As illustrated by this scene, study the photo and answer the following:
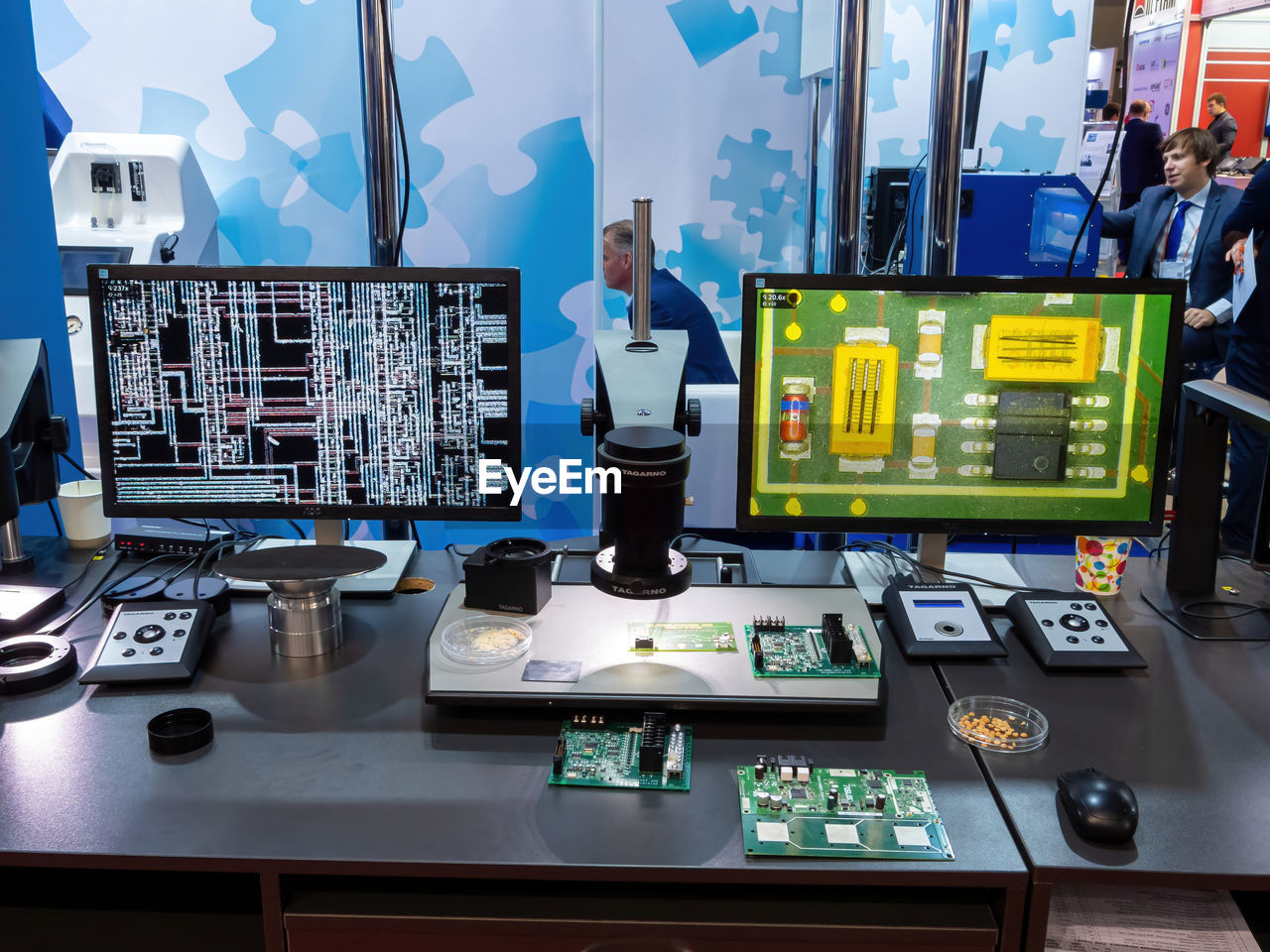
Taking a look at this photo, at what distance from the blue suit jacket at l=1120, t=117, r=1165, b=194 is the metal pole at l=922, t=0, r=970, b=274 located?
Result: 496 cm

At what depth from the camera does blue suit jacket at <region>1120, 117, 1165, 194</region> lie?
20.3 ft

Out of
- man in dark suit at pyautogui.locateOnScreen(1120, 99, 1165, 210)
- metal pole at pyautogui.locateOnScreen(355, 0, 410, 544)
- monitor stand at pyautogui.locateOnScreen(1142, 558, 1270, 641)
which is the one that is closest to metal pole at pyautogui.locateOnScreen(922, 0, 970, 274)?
monitor stand at pyautogui.locateOnScreen(1142, 558, 1270, 641)

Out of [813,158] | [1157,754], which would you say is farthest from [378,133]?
[813,158]

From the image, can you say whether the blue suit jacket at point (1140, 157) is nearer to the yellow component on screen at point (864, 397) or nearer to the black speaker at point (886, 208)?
the black speaker at point (886, 208)

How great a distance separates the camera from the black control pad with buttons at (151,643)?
4.48 feet

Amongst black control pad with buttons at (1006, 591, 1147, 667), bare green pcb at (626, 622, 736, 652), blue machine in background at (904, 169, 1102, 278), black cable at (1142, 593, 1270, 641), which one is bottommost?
black cable at (1142, 593, 1270, 641)

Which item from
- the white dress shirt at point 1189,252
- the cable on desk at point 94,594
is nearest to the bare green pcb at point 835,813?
the cable on desk at point 94,594

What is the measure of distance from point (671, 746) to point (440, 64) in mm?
2945

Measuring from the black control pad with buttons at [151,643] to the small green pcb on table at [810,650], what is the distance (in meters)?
0.76

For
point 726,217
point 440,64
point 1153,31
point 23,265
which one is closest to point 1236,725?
point 23,265

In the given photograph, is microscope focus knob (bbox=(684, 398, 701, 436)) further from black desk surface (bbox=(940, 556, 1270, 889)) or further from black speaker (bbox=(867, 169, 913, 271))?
black speaker (bbox=(867, 169, 913, 271))

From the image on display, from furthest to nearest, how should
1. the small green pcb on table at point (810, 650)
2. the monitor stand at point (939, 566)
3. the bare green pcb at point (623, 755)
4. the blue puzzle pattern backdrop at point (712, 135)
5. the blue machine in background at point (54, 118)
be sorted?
1. the blue puzzle pattern backdrop at point (712, 135)
2. the blue machine in background at point (54, 118)
3. the monitor stand at point (939, 566)
4. the small green pcb on table at point (810, 650)
5. the bare green pcb at point (623, 755)

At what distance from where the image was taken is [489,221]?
362cm

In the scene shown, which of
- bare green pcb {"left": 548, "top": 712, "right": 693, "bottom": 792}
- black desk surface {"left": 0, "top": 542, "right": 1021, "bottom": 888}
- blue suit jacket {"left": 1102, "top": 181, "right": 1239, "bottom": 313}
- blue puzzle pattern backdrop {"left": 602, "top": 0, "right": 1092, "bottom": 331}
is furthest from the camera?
blue suit jacket {"left": 1102, "top": 181, "right": 1239, "bottom": 313}
